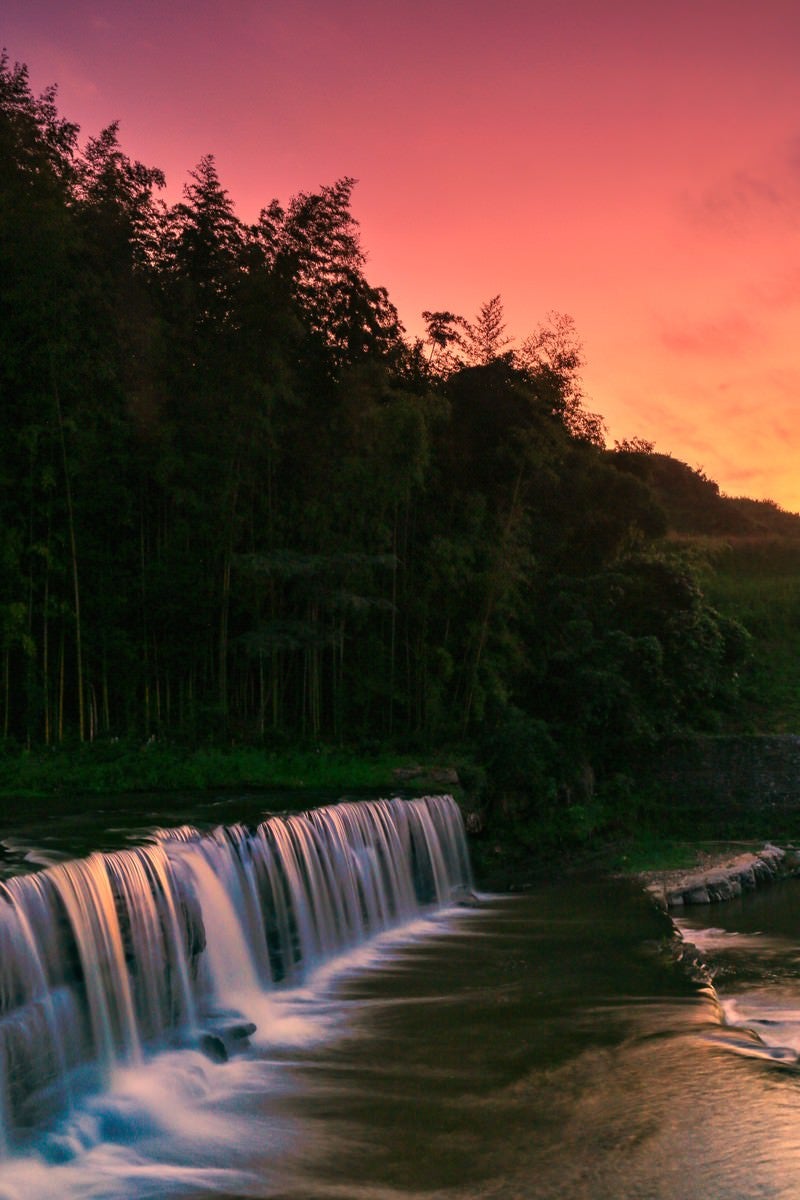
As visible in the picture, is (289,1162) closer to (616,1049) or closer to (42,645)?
(616,1049)

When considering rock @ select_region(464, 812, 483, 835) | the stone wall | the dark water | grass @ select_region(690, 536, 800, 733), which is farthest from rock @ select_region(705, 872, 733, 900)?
grass @ select_region(690, 536, 800, 733)

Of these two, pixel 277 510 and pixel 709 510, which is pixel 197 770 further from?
pixel 709 510

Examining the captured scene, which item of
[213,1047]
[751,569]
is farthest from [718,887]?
[751,569]

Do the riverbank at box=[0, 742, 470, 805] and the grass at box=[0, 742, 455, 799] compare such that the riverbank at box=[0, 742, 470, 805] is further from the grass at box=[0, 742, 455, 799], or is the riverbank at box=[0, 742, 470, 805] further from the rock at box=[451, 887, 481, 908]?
the rock at box=[451, 887, 481, 908]

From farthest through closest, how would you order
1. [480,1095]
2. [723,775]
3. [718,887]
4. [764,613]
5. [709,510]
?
[709,510]
[764,613]
[723,775]
[718,887]
[480,1095]

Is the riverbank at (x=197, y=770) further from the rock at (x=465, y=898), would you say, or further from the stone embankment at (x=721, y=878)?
the stone embankment at (x=721, y=878)

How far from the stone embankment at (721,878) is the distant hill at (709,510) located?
25.3 meters

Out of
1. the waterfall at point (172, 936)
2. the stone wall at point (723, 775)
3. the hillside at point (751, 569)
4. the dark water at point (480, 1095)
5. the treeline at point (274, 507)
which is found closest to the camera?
the dark water at point (480, 1095)

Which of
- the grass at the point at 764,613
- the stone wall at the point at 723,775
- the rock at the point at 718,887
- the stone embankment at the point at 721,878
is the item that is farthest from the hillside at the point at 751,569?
the rock at the point at 718,887

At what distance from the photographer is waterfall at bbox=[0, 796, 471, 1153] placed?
718 centimetres

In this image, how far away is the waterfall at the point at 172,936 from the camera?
7176mm

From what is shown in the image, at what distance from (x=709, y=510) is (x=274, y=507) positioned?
30713 millimetres

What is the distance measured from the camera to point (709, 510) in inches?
1836

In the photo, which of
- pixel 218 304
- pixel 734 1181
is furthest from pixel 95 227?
pixel 734 1181
